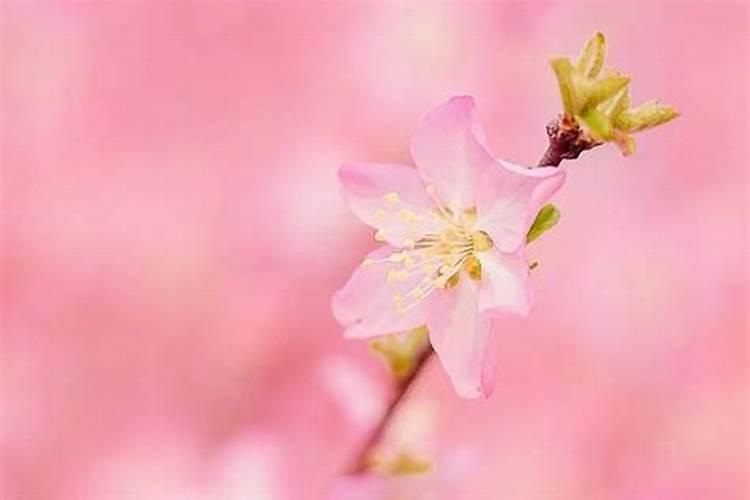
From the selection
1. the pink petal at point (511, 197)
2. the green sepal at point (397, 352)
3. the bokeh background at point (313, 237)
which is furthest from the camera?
the bokeh background at point (313, 237)

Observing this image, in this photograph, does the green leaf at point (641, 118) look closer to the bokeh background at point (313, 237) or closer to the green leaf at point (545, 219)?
the green leaf at point (545, 219)

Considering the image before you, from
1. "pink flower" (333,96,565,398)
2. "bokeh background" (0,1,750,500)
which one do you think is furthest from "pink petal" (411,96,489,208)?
"bokeh background" (0,1,750,500)

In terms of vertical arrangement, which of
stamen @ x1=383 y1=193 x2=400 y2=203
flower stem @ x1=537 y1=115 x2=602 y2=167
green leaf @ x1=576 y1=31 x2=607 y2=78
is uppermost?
green leaf @ x1=576 y1=31 x2=607 y2=78

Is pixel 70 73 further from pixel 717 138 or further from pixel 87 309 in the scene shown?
pixel 717 138

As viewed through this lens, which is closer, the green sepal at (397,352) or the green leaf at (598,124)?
the green leaf at (598,124)

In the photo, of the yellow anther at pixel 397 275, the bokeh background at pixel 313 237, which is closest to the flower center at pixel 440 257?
the yellow anther at pixel 397 275

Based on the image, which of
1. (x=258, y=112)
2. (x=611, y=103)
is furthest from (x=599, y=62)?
(x=258, y=112)

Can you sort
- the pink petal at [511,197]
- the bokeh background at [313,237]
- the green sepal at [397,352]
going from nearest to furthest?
the pink petal at [511,197] → the green sepal at [397,352] → the bokeh background at [313,237]

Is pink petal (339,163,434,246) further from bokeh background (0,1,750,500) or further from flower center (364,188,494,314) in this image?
bokeh background (0,1,750,500)

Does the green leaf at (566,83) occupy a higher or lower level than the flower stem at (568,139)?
higher
